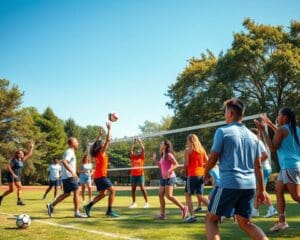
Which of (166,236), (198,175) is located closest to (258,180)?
(166,236)

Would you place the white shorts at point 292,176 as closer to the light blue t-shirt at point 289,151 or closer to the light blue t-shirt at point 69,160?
the light blue t-shirt at point 289,151

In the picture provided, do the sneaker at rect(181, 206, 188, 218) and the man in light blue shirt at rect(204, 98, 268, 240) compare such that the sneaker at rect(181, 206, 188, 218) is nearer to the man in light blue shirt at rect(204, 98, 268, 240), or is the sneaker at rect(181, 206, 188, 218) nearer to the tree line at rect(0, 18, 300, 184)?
the man in light blue shirt at rect(204, 98, 268, 240)

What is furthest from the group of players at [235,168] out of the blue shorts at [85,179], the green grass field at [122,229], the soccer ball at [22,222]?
the blue shorts at [85,179]

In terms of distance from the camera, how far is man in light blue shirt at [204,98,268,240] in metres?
4.68

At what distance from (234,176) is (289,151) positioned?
110 inches

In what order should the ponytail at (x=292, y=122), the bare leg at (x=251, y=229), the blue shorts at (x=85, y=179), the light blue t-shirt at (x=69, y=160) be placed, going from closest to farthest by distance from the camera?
1. the bare leg at (x=251, y=229)
2. the ponytail at (x=292, y=122)
3. the light blue t-shirt at (x=69, y=160)
4. the blue shorts at (x=85, y=179)

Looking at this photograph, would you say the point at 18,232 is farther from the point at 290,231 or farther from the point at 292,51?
the point at 292,51

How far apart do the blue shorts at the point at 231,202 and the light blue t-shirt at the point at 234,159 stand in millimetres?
66

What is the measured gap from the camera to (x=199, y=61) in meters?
42.2

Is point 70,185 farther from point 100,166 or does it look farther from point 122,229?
point 122,229

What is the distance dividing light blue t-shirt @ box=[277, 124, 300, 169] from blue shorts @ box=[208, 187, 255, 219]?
2529mm

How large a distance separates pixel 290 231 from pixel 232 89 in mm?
28723

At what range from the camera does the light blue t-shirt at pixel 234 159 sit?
4699 millimetres

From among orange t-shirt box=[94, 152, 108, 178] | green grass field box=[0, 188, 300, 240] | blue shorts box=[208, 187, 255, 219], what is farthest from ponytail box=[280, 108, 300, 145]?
orange t-shirt box=[94, 152, 108, 178]
